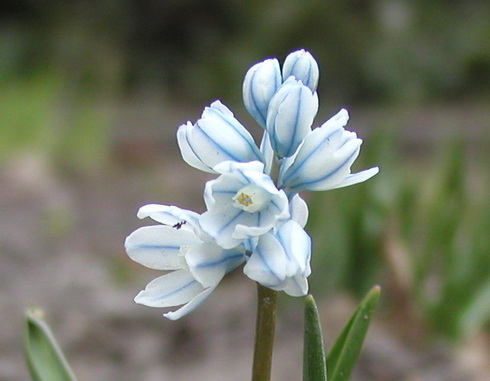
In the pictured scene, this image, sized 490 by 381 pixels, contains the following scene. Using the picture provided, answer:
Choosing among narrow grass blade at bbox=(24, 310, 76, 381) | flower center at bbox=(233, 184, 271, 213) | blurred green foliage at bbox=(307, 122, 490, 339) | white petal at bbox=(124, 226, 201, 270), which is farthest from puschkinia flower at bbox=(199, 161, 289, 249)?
blurred green foliage at bbox=(307, 122, 490, 339)

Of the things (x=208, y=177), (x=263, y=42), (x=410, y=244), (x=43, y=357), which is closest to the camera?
(x=43, y=357)

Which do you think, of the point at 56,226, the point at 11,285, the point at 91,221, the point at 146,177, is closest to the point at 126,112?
the point at 146,177

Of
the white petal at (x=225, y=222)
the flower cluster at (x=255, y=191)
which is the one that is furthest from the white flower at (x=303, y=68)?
the white petal at (x=225, y=222)

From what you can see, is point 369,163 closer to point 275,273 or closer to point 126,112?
point 275,273

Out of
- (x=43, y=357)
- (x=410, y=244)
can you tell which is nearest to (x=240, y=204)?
(x=43, y=357)

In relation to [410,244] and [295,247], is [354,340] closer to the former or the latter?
[295,247]
